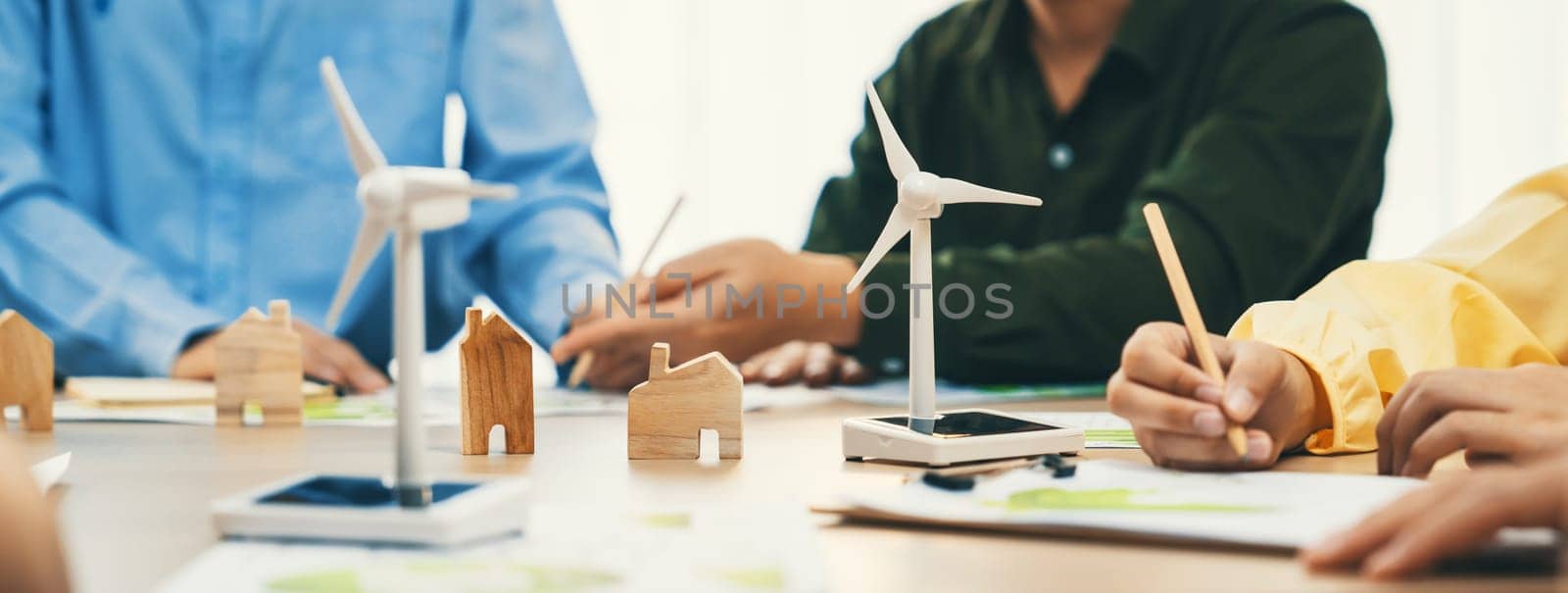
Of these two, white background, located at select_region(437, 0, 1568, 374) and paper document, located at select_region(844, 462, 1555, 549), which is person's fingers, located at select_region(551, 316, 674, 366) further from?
white background, located at select_region(437, 0, 1568, 374)

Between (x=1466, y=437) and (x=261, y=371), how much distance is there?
2.94 feet

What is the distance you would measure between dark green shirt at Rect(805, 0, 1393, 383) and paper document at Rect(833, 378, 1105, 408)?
0.05 metres

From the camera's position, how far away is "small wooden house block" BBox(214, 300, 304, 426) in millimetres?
975

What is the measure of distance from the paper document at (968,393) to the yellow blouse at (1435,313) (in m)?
0.30

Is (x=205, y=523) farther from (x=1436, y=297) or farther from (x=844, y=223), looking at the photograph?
(x=844, y=223)

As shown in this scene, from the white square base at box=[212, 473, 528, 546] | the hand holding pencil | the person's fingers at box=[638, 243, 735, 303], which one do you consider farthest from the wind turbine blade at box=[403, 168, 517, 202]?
the person's fingers at box=[638, 243, 735, 303]

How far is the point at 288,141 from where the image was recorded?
1.79m

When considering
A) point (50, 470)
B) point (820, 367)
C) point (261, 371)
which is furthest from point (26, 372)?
point (820, 367)

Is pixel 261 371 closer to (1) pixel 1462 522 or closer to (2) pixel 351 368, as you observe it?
(2) pixel 351 368

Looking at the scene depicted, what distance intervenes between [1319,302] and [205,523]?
2.53ft

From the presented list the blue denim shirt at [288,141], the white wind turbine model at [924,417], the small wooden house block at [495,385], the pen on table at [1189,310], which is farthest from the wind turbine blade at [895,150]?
the blue denim shirt at [288,141]

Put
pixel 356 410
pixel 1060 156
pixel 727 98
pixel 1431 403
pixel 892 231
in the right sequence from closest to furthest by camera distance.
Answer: pixel 1431 403 < pixel 892 231 < pixel 356 410 < pixel 1060 156 < pixel 727 98

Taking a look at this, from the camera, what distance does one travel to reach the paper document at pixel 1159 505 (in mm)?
489

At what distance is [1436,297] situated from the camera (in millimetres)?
871
